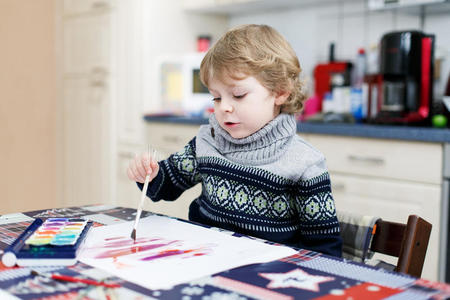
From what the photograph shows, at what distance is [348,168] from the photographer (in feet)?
7.02

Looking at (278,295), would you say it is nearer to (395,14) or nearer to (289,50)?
(289,50)

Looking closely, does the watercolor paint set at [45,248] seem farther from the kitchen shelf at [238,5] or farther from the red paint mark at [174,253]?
the kitchen shelf at [238,5]

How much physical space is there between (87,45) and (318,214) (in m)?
2.64

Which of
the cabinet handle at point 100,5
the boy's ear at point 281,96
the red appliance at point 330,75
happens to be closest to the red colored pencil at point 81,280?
the boy's ear at point 281,96

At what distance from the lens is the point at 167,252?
81cm

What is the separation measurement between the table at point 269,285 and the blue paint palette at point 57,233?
0.05 m

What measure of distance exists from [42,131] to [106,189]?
822 mm

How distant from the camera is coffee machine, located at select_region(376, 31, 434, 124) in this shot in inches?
85.9

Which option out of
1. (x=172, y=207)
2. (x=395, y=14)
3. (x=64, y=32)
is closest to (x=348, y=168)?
(x=395, y=14)

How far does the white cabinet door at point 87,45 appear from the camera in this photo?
3178 millimetres

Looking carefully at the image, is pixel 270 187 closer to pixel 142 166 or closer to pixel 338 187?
pixel 142 166

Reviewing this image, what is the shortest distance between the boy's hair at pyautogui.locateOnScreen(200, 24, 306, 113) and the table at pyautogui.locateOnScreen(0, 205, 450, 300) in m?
0.44

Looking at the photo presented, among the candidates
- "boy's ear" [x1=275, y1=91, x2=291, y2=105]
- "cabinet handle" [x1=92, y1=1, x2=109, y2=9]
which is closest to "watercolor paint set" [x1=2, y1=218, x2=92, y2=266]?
"boy's ear" [x1=275, y1=91, x2=291, y2=105]

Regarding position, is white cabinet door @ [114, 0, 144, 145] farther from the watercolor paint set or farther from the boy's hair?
the watercolor paint set
